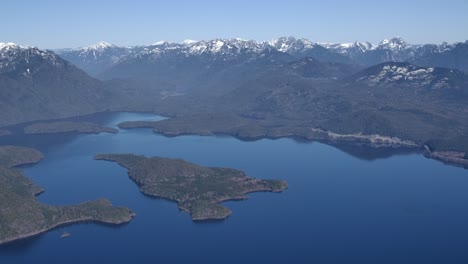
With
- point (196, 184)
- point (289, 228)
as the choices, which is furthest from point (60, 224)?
point (289, 228)

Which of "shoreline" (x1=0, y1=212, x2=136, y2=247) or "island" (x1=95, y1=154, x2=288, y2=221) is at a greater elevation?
"island" (x1=95, y1=154, x2=288, y2=221)

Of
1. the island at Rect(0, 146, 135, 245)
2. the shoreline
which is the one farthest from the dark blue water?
the island at Rect(0, 146, 135, 245)

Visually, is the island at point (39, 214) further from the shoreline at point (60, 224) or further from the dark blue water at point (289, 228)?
the dark blue water at point (289, 228)

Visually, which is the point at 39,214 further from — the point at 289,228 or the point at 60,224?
the point at 289,228

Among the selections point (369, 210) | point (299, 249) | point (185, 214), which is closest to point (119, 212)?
point (185, 214)

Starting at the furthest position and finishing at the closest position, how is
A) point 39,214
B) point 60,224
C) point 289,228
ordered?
point 60,224
point 39,214
point 289,228

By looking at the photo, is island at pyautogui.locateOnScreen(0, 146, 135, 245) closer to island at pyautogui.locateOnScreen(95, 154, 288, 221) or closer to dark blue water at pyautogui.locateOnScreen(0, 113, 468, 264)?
dark blue water at pyautogui.locateOnScreen(0, 113, 468, 264)

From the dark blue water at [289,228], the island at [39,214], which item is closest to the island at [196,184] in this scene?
the dark blue water at [289,228]

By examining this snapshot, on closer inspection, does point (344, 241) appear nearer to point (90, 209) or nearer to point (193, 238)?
point (193, 238)
